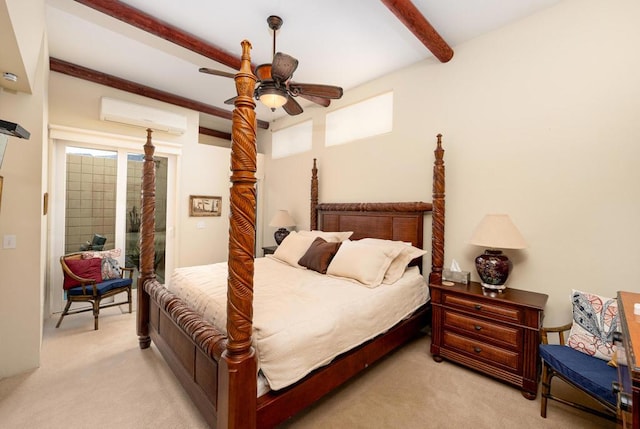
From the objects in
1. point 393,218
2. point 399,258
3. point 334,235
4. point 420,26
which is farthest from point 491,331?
point 420,26

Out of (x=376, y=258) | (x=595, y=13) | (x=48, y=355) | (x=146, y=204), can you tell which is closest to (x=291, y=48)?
(x=146, y=204)

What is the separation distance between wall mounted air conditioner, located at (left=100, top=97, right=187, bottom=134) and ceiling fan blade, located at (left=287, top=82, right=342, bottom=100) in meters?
2.67

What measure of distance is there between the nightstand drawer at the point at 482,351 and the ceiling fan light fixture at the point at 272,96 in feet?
8.32

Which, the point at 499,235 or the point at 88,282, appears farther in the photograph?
the point at 88,282

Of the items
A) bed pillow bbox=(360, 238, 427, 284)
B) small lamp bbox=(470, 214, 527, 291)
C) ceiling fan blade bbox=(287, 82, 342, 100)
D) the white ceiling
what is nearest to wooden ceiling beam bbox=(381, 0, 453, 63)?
the white ceiling

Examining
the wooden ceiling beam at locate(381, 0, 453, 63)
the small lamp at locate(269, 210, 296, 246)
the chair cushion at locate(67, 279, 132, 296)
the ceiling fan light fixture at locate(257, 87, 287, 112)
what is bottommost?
the chair cushion at locate(67, 279, 132, 296)

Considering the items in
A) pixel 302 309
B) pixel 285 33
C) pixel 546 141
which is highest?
pixel 285 33

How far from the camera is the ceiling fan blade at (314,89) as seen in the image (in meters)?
2.38

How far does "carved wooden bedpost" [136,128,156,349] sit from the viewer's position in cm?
267

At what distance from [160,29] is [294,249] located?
8.38 ft

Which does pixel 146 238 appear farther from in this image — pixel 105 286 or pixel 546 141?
pixel 546 141

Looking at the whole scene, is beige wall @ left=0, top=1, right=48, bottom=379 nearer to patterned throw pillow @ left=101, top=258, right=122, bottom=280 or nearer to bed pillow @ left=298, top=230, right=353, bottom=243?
patterned throw pillow @ left=101, top=258, right=122, bottom=280

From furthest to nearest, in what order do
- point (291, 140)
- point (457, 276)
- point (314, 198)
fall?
point (291, 140) < point (314, 198) < point (457, 276)

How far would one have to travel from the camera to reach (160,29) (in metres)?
2.56
